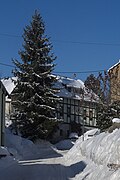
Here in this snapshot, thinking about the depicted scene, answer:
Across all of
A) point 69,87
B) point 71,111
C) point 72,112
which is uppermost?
point 69,87

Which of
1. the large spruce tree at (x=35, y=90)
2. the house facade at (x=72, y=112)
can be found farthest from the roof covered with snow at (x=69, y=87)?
the large spruce tree at (x=35, y=90)

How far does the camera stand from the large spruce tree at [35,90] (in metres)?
37.1

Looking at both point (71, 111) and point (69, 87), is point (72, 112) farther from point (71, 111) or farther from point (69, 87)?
point (69, 87)

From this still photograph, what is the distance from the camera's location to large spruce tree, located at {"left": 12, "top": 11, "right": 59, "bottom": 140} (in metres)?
37.1

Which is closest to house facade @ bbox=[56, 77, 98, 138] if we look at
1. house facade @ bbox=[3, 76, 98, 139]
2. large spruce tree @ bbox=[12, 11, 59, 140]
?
house facade @ bbox=[3, 76, 98, 139]

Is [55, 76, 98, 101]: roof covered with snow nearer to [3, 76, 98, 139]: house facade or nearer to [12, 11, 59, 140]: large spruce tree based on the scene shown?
[3, 76, 98, 139]: house facade

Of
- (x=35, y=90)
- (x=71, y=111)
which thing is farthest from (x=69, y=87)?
(x=35, y=90)

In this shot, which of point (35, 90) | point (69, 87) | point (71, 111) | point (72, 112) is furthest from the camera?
point (69, 87)

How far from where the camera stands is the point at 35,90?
38094 mm

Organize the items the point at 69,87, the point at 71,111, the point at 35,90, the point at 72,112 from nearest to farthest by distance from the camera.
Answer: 1. the point at 35,90
2. the point at 71,111
3. the point at 72,112
4. the point at 69,87

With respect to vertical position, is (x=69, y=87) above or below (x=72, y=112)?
above

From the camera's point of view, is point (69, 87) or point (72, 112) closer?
point (72, 112)

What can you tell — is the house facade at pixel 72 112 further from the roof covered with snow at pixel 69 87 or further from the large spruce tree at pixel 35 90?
the large spruce tree at pixel 35 90

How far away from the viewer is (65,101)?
6050cm
